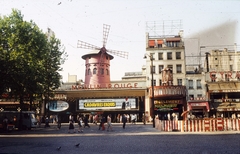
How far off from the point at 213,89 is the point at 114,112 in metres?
15.2

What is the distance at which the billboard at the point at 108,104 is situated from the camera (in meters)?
41.1

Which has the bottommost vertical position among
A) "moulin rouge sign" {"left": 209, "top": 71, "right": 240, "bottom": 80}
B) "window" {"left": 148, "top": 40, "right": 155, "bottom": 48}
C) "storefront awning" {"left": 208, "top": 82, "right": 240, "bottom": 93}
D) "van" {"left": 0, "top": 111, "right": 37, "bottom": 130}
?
"van" {"left": 0, "top": 111, "right": 37, "bottom": 130}

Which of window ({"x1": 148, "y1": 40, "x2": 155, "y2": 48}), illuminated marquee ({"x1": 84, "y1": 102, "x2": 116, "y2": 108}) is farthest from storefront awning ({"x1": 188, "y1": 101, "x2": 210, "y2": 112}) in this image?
illuminated marquee ({"x1": 84, "y1": 102, "x2": 116, "y2": 108})

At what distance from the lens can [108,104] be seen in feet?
137

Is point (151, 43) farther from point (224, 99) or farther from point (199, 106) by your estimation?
point (224, 99)

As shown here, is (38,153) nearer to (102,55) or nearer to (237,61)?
(102,55)

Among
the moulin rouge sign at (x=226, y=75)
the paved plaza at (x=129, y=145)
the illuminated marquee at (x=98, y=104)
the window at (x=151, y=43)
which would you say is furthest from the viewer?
the window at (x=151, y=43)

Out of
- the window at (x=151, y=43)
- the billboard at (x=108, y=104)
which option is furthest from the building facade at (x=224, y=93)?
the billboard at (x=108, y=104)

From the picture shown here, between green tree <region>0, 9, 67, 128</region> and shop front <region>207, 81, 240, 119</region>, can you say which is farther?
shop front <region>207, 81, 240, 119</region>

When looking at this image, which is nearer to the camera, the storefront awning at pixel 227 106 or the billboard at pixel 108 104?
the storefront awning at pixel 227 106

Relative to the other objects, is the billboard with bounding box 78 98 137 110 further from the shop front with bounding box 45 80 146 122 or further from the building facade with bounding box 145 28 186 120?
the building facade with bounding box 145 28 186 120

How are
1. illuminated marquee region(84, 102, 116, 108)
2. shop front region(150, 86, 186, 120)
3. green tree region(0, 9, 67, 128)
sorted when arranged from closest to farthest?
green tree region(0, 9, 67, 128) < shop front region(150, 86, 186, 120) < illuminated marquee region(84, 102, 116, 108)

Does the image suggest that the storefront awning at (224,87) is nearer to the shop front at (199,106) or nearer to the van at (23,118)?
the shop front at (199,106)

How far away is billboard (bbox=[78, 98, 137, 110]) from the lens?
41.1 m
